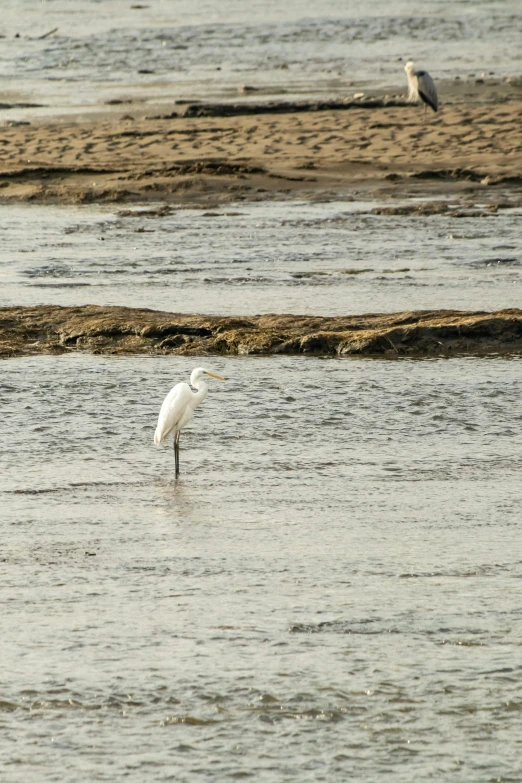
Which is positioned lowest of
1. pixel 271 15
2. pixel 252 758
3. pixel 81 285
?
pixel 252 758

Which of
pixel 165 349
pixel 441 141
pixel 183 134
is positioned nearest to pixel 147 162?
pixel 183 134

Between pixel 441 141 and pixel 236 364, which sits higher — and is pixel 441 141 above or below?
above

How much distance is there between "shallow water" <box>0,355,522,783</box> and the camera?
475 cm

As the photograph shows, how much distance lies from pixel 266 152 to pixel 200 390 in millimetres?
13662

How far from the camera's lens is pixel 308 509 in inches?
280

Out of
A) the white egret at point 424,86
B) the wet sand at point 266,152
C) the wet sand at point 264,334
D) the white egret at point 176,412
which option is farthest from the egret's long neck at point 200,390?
the white egret at point 424,86

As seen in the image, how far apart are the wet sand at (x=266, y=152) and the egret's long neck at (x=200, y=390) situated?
10.0m

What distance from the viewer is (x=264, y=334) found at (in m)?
10.9

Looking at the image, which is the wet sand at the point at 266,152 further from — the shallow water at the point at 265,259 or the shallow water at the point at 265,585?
the shallow water at the point at 265,585

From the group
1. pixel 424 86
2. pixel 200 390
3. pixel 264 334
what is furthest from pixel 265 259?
pixel 424 86

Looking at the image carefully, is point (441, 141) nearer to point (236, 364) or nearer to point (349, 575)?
point (236, 364)

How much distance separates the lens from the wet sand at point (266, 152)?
18953mm

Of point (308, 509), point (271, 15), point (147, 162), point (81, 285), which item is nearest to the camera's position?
point (308, 509)

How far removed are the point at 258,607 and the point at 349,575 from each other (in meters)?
0.54
